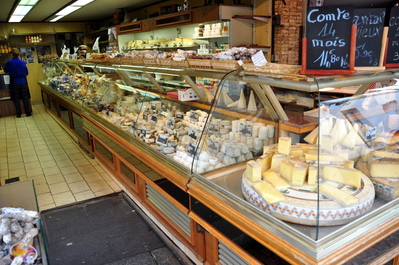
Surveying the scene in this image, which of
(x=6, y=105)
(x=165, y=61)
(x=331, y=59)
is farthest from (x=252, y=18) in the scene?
(x=6, y=105)

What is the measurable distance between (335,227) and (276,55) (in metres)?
5.26

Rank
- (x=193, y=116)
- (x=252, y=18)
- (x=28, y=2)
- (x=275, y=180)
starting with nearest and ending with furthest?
(x=275, y=180) < (x=193, y=116) < (x=252, y=18) < (x=28, y=2)

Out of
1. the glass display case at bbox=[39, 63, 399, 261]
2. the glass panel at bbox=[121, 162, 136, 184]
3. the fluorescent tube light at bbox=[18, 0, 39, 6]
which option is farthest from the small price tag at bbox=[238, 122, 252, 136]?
the fluorescent tube light at bbox=[18, 0, 39, 6]

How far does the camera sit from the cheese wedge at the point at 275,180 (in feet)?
5.58

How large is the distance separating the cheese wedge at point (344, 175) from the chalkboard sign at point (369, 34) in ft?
2.77

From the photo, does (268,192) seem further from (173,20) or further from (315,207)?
(173,20)

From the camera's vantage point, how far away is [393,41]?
2102mm

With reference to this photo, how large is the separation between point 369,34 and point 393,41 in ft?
0.76

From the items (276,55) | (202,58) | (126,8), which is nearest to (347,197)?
(202,58)

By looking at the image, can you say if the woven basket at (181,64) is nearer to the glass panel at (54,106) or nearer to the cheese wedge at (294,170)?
the cheese wedge at (294,170)

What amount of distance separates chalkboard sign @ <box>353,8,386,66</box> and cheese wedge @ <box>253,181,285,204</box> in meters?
1.11

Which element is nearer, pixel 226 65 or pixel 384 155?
A: pixel 384 155

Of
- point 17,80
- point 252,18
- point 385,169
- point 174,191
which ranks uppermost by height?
point 252,18

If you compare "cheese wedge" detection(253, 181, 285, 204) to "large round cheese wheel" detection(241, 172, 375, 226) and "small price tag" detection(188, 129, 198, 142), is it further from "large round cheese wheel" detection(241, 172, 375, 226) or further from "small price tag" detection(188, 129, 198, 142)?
"small price tag" detection(188, 129, 198, 142)
